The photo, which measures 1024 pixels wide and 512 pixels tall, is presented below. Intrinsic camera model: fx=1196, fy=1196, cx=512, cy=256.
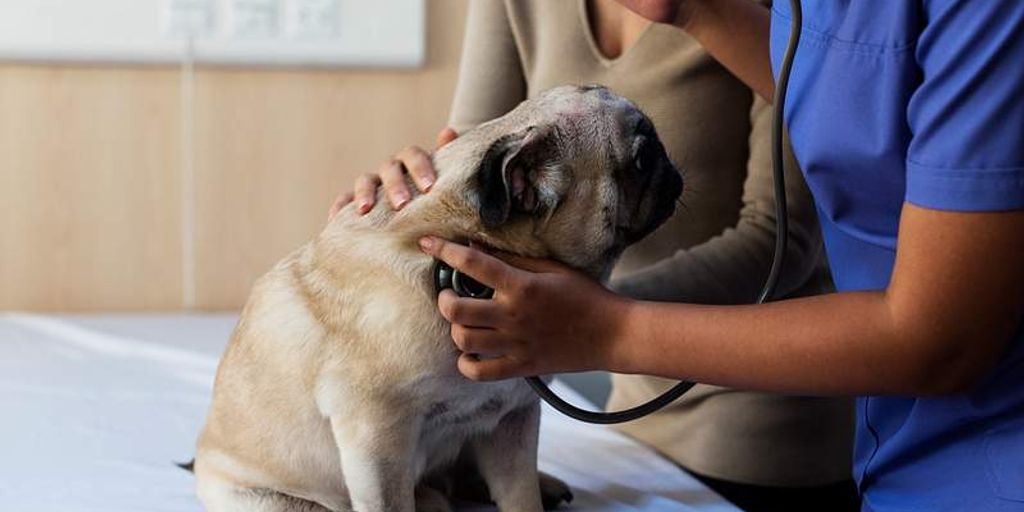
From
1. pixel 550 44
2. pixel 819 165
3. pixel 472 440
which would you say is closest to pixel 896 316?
pixel 819 165

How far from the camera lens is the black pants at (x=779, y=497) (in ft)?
4.44

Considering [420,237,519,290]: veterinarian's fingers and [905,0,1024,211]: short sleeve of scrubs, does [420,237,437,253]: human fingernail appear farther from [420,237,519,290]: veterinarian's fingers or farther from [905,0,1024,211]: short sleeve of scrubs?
[905,0,1024,211]: short sleeve of scrubs

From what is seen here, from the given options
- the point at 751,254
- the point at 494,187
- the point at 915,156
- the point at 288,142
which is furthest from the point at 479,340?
the point at 288,142

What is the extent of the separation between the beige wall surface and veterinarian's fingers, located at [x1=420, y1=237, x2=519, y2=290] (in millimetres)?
1468

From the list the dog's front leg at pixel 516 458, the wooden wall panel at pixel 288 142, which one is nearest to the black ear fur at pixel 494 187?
the dog's front leg at pixel 516 458

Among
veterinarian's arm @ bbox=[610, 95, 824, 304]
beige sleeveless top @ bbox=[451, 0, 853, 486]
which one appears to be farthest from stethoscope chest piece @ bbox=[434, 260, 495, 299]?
beige sleeveless top @ bbox=[451, 0, 853, 486]

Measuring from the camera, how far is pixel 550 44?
1438 millimetres

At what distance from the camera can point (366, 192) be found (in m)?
1.06

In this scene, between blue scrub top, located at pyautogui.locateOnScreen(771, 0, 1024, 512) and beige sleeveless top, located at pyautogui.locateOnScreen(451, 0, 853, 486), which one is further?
beige sleeveless top, located at pyautogui.locateOnScreen(451, 0, 853, 486)

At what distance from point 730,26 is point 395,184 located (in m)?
0.39

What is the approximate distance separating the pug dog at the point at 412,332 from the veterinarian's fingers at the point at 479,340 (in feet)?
0.17

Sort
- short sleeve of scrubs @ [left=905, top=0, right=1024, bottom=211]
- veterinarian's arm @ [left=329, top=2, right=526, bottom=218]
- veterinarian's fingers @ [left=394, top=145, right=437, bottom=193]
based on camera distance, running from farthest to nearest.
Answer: veterinarian's arm @ [left=329, top=2, right=526, bottom=218] < veterinarian's fingers @ [left=394, top=145, right=437, bottom=193] < short sleeve of scrubs @ [left=905, top=0, right=1024, bottom=211]

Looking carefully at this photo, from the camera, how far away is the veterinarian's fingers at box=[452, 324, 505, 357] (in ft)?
2.88

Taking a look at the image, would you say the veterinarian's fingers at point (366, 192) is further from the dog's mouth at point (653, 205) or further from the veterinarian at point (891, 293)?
the dog's mouth at point (653, 205)
